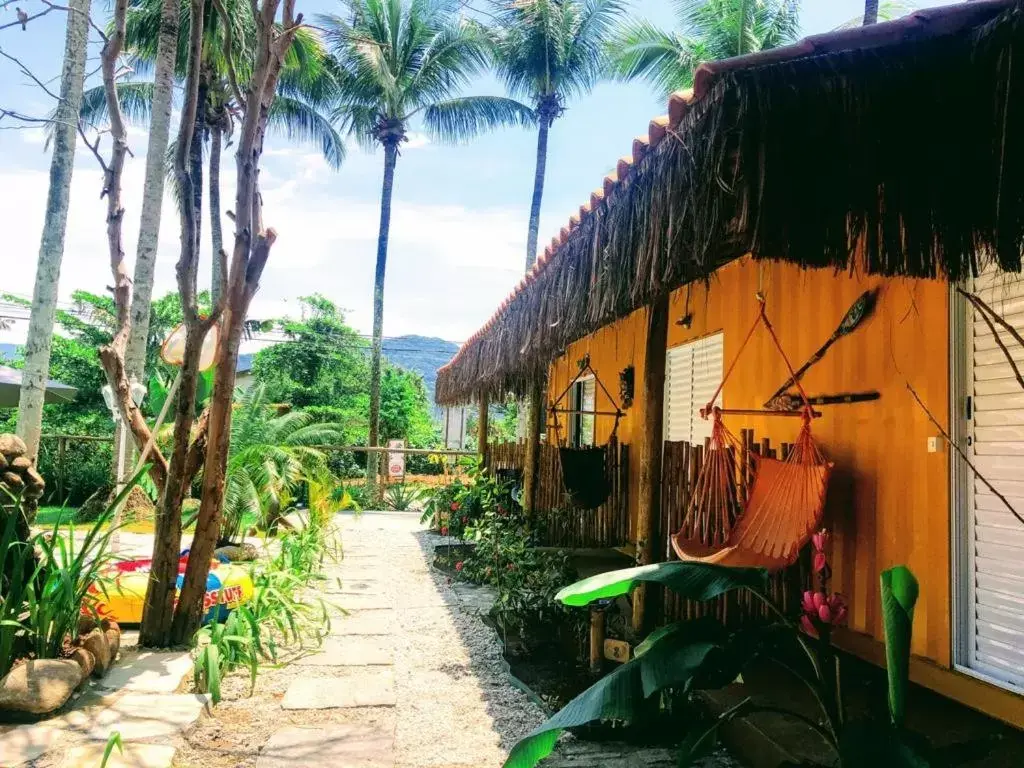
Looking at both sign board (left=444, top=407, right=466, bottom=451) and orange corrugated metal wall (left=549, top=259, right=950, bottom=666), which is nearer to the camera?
orange corrugated metal wall (left=549, top=259, right=950, bottom=666)

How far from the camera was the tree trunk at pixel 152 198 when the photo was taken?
775 centimetres

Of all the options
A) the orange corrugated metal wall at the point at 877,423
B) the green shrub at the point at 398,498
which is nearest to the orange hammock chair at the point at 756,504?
the orange corrugated metal wall at the point at 877,423

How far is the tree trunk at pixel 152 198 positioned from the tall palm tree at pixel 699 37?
937 centimetres

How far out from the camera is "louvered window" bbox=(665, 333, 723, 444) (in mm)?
4801

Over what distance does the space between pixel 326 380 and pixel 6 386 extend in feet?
36.7

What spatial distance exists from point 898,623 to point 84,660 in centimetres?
310

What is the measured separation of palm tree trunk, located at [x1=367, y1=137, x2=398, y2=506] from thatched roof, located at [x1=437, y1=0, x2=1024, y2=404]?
12.5 m

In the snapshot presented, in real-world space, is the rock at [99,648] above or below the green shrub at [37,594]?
below

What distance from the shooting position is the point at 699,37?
13.6 m

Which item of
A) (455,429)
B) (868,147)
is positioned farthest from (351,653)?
(455,429)

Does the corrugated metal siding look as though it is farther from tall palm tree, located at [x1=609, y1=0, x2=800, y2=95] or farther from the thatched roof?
tall palm tree, located at [x1=609, y1=0, x2=800, y2=95]

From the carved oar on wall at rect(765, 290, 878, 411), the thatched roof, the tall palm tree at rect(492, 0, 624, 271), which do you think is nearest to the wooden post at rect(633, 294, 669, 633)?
the carved oar on wall at rect(765, 290, 878, 411)

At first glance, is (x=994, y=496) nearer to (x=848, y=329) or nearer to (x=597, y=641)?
(x=848, y=329)

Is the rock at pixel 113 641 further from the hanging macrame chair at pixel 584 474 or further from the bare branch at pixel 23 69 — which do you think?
the bare branch at pixel 23 69
